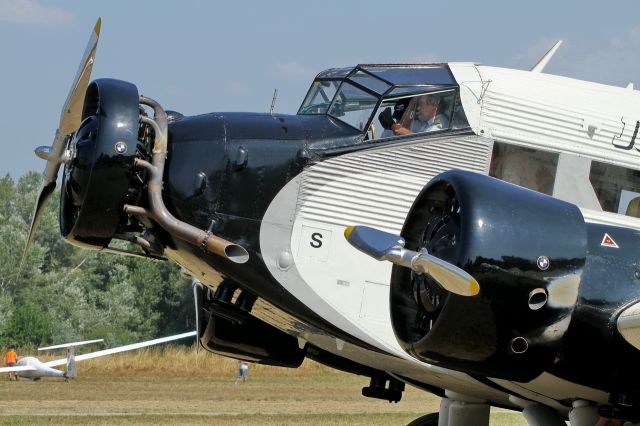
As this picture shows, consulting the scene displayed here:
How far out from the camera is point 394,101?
10.3 meters

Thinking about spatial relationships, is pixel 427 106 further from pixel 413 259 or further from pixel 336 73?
pixel 413 259

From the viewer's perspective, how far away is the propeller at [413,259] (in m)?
7.17

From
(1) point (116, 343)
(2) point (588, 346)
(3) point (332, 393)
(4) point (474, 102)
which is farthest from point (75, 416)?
(1) point (116, 343)

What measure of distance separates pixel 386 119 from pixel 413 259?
9.84 feet

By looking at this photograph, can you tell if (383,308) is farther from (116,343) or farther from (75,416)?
(116,343)

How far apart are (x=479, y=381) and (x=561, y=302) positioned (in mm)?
2214

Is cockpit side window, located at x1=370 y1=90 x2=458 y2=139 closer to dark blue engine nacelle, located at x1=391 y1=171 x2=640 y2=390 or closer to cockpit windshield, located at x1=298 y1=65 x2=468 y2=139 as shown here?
cockpit windshield, located at x1=298 y1=65 x2=468 y2=139

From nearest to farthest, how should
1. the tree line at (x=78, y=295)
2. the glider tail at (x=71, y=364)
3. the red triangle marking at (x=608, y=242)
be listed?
the red triangle marking at (x=608, y=242), the glider tail at (x=71, y=364), the tree line at (x=78, y=295)

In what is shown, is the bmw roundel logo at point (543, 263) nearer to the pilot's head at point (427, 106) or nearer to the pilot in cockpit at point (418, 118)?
the pilot in cockpit at point (418, 118)

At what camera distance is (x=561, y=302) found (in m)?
7.55

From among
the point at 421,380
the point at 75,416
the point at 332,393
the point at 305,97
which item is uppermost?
the point at 305,97

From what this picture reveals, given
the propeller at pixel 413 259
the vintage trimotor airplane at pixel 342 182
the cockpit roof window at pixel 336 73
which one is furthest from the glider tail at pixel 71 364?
the propeller at pixel 413 259

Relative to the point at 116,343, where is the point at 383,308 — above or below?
above

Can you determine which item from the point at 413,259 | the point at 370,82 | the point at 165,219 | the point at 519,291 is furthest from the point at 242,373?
the point at 519,291
